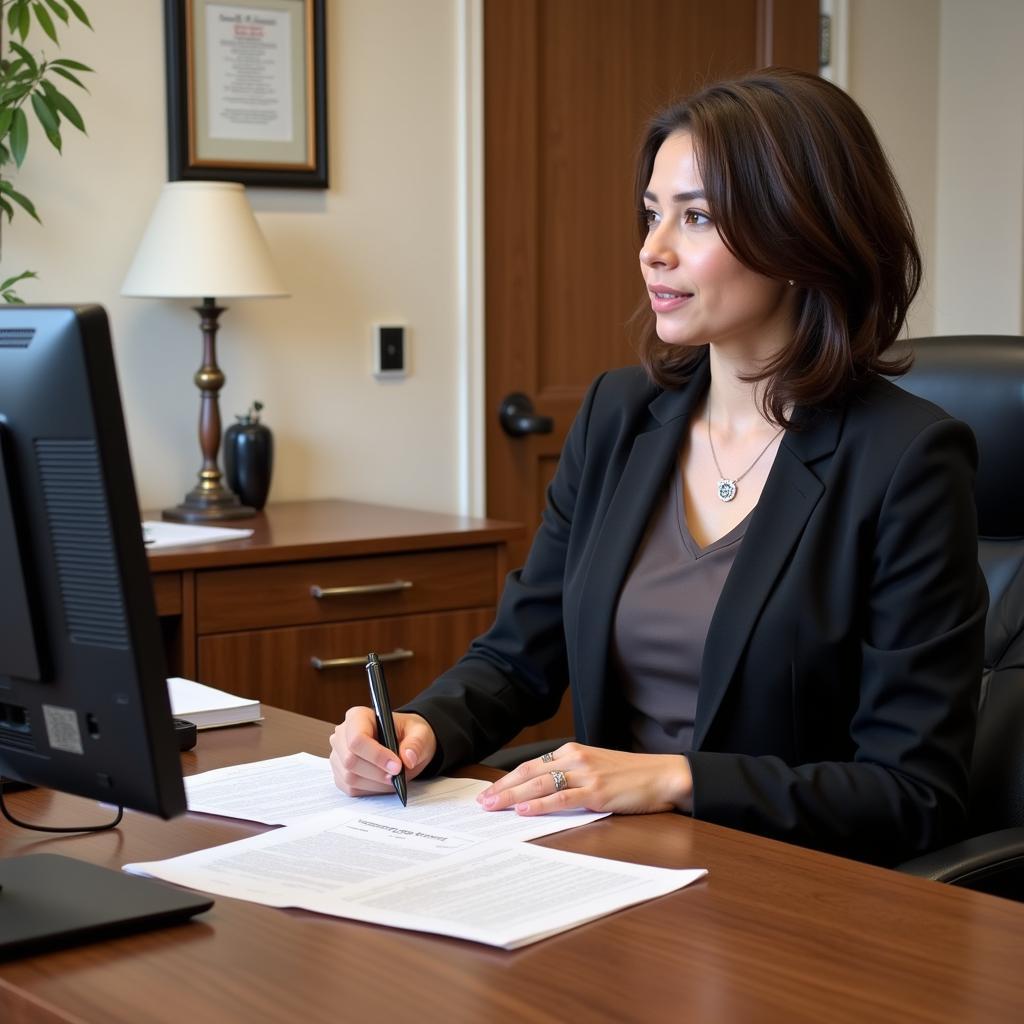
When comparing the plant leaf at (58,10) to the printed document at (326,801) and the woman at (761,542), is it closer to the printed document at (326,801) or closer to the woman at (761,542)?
the woman at (761,542)

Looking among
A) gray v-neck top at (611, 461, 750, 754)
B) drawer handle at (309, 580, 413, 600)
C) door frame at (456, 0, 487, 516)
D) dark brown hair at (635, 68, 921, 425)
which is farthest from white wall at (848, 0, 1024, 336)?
gray v-neck top at (611, 461, 750, 754)

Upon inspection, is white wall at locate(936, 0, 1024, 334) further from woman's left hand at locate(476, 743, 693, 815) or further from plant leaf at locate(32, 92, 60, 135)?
woman's left hand at locate(476, 743, 693, 815)

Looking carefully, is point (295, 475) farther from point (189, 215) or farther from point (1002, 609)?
point (1002, 609)

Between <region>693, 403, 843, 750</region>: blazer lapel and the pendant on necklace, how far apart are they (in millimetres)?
101

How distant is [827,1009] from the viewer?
91 centimetres

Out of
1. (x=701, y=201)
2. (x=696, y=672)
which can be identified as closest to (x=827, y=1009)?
(x=696, y=672)

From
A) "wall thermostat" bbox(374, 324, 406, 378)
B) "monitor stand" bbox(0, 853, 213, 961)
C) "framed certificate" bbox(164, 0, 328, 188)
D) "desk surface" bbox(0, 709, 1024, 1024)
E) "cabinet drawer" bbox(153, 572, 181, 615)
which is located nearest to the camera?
"desk surface" bbox(0, 709, 1024, 1024)

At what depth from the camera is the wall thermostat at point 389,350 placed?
3480mm

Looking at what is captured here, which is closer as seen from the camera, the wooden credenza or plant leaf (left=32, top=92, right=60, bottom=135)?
the wooden credenza

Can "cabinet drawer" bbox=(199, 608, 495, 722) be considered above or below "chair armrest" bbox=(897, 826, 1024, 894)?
below

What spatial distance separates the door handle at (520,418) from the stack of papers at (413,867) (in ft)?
Result: 7.61

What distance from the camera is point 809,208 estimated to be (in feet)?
5.49

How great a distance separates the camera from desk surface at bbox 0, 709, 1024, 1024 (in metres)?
0.91

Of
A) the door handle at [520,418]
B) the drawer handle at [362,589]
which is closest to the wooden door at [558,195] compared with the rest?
the door handle at [520,418]
